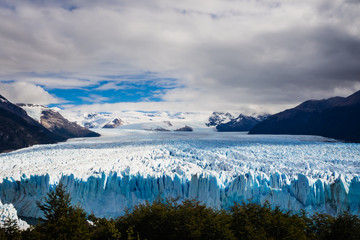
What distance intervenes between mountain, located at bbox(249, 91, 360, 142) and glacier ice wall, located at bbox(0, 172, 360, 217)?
39049 mm

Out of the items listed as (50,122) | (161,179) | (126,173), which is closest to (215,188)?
(161,179)

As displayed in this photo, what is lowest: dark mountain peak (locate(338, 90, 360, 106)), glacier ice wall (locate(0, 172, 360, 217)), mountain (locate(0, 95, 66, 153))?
glacier ice wall (locate(0, 172, 360, 217))

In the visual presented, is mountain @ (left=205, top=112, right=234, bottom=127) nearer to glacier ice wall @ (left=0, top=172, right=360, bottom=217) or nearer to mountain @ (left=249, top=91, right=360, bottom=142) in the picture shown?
mountain @ (left=249, top=91, right=360, bottom=142)

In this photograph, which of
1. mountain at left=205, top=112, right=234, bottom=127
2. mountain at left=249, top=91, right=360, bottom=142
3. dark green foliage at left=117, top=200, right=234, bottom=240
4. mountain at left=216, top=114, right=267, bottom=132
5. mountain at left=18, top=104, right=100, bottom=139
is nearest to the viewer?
dark green foliage at left=117, top=200, right=234, bottom=240

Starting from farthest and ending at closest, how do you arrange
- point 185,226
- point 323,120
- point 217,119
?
point 217,119 → point 323,120 → point 185,226

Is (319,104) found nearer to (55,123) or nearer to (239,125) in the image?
(239,125)

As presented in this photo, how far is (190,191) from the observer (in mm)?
14594

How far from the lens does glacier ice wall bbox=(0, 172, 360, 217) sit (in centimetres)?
1258

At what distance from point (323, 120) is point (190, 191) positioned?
66287 mm

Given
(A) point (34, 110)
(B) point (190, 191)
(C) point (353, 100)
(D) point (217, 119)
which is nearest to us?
(B) point (190, 191)

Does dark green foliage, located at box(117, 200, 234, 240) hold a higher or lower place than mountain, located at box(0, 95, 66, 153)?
lower

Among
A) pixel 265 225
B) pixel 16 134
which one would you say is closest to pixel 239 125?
pixel 16 134

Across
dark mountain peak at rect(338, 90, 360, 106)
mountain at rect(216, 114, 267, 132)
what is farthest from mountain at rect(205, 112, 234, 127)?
dark mountain peak at rect(338, 90, 360, 106)

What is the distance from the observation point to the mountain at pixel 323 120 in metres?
53.8
